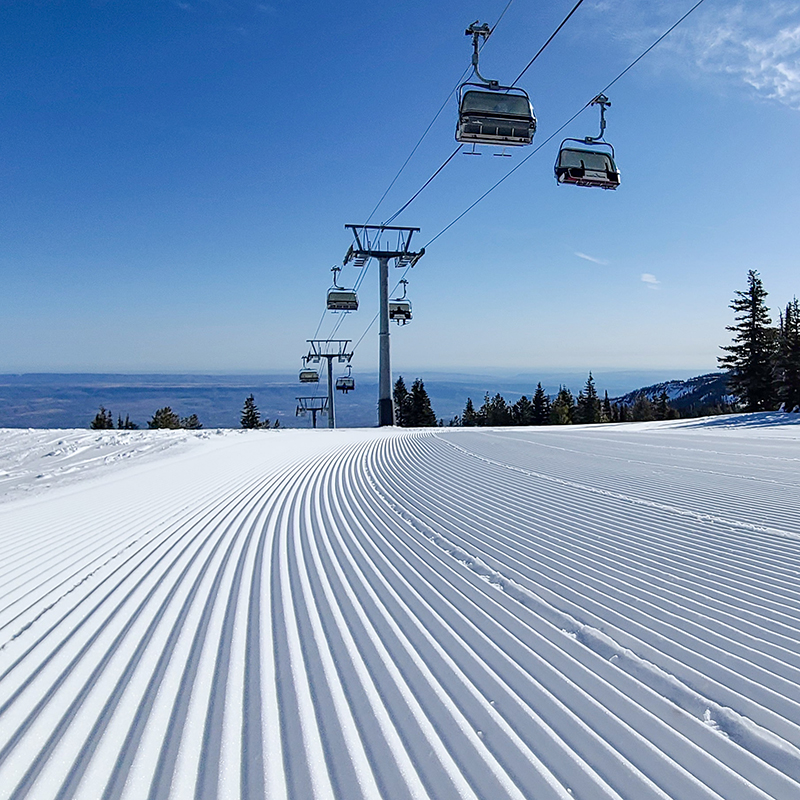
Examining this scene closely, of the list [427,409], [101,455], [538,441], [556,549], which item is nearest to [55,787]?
[556,549]

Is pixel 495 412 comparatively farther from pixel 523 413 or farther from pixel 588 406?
pixel 588 406

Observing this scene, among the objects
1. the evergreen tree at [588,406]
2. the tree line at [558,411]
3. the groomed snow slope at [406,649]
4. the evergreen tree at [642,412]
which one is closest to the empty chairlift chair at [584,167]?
the groomed snow slope at [406,649]

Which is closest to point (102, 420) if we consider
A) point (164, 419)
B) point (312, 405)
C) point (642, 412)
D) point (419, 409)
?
point (164, 419)

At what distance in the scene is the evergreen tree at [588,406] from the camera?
67131mm

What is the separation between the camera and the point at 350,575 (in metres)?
4.50

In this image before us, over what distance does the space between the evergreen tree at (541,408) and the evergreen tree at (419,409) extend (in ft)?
39.6

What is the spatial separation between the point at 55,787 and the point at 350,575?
103 inches

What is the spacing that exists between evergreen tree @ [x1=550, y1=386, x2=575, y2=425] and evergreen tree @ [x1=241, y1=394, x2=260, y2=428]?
35.3 m

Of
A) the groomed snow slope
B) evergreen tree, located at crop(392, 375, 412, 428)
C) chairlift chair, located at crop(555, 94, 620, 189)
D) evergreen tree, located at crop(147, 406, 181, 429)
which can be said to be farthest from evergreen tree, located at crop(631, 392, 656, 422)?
the groomed snow slope

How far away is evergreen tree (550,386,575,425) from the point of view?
220 ft

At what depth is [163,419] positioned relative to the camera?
7075 cm

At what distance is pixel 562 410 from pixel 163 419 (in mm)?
45425

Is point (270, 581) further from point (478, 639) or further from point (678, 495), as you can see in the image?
point (678, 495)

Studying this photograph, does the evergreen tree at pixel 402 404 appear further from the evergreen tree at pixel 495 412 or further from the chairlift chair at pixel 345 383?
the chairlift chair at pixel 345 383
